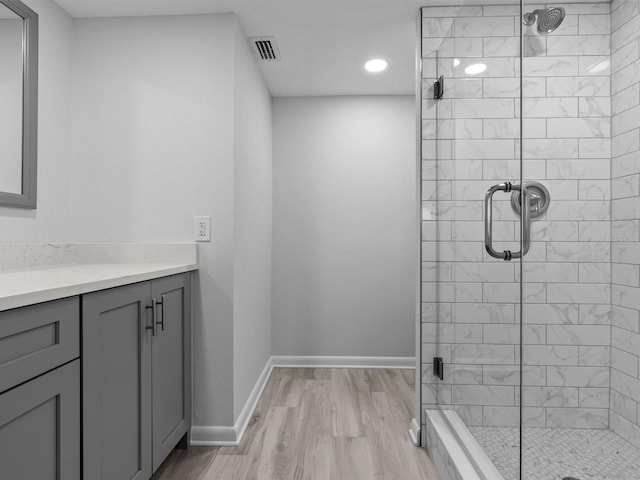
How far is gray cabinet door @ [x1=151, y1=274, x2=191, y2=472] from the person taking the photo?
1709mm

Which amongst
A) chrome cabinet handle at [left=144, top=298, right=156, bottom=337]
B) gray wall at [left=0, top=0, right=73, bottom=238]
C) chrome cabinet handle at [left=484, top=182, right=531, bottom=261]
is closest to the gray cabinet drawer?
chrome cabinet handle at [left=144, top=298, right=156, bottom=337]

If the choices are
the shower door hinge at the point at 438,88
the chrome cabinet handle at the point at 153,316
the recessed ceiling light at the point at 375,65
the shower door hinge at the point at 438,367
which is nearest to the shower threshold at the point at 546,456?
the shower door hinge at the point at 438,367

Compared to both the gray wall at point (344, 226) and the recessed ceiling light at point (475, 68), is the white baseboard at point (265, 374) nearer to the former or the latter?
the gray wall at point (344, 226)

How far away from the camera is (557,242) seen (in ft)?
5.15

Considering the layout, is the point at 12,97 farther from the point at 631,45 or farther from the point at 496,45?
the point at 631,45

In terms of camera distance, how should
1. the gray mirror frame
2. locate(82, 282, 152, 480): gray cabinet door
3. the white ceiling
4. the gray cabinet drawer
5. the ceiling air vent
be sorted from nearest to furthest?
the gray cabinet drawer < locate(82, 282, 152, 480): gray cabinet door < the gray mirror frame < the white ceiling < the ceiling air vent

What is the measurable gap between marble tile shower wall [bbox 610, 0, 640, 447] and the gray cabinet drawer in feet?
5.74

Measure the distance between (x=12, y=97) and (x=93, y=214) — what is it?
62 centimetres

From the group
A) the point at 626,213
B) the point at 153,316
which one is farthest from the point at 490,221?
the point at 153,316

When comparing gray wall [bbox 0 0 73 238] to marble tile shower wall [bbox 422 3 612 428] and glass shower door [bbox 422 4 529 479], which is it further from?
marble tile shower wall [bbox 422 3 612 428]

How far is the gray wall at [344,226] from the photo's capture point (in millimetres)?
3449

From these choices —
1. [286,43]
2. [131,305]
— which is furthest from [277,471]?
[286,43]

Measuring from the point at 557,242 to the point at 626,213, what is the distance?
0.75 ft

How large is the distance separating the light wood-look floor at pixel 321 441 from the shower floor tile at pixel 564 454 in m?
0.43
